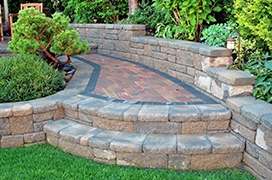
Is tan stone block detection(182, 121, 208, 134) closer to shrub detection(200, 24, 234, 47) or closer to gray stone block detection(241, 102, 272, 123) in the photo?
gray stone block detection(241, 102, 272, 123)

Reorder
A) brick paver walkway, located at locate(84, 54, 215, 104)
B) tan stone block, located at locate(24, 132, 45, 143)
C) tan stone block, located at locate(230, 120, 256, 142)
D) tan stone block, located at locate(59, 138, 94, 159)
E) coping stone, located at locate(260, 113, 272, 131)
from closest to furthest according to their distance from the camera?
coping stone, located at locate(260, 113, 272, 131)
tan stone block, located at locate(230, 120, 256, 142)
tan stone block, located at locate(59, 138, 94, 159)
tan stone block, located at locate(24, 132, 45, 143)
brick paver walkway, located at locate(84, 54, 215, 104)

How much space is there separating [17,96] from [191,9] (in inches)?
95.1

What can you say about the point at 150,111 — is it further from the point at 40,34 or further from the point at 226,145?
the point at 40,34

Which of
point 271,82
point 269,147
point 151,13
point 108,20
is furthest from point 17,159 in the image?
point 108,20

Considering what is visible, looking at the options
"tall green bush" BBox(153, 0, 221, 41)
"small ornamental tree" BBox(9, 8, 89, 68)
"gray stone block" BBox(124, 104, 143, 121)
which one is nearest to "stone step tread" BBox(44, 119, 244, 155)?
"gray stone block" BBox(124, 104, 143, 121)

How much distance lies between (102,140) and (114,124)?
0.73 ft

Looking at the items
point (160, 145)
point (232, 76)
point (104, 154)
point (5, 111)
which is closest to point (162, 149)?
point (160, 145)

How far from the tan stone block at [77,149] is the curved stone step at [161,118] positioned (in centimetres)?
27

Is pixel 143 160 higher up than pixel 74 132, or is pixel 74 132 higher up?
pixel 74 132

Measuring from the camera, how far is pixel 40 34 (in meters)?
3.80

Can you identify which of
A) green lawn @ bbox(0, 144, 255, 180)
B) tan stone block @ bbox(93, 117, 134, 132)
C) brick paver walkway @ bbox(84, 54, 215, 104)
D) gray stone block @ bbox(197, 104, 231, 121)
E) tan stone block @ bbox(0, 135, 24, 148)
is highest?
brick paver walkway @ bbox(84, 54, 215, 104)

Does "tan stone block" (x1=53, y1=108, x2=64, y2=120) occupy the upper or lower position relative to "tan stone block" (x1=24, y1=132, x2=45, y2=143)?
upper

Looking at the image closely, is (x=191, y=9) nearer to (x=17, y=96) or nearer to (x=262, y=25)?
(x=262, y=25)

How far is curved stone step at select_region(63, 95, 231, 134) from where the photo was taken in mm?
2623
